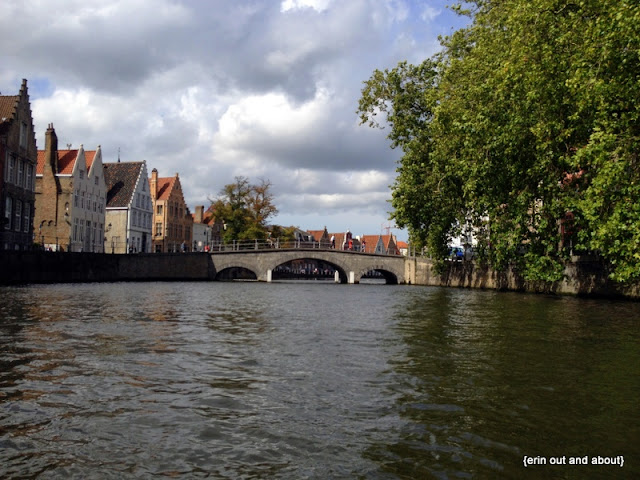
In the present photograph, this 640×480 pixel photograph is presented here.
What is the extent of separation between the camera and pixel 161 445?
5125 millimetres

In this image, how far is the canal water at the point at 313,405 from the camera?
4762 millimetres

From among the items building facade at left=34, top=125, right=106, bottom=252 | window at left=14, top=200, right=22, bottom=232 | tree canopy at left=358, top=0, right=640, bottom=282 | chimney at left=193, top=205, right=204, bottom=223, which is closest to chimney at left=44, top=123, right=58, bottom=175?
building facade at left=34, top=125, right=106, bottom=252

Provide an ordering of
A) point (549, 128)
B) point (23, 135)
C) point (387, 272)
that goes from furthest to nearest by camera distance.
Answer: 1. point (387, 272)
2. point (23, 135)
3. point (549, 128)

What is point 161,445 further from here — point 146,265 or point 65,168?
point 65,168

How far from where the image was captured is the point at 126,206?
65312 millimetres

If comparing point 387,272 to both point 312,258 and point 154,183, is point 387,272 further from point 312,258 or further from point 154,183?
point 154,183

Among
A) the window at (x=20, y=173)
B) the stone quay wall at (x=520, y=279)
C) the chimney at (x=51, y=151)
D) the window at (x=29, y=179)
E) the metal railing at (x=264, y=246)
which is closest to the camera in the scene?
the stone quay wall at (x=520, y=279)

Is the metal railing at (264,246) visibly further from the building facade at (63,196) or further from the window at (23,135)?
the window at (23,135)

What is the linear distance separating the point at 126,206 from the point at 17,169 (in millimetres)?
25759

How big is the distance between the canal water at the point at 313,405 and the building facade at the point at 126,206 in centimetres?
5463

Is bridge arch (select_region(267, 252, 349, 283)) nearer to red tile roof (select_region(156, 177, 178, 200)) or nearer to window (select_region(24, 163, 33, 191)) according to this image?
window (select_region(24, 163, 33, 191))

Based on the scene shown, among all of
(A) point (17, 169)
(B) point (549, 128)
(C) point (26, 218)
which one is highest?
(A) point (17, 169)

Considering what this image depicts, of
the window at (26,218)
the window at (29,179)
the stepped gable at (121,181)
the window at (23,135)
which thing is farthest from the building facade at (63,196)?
the window at (23,135)

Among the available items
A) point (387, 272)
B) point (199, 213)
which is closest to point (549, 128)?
point (387, 272)
